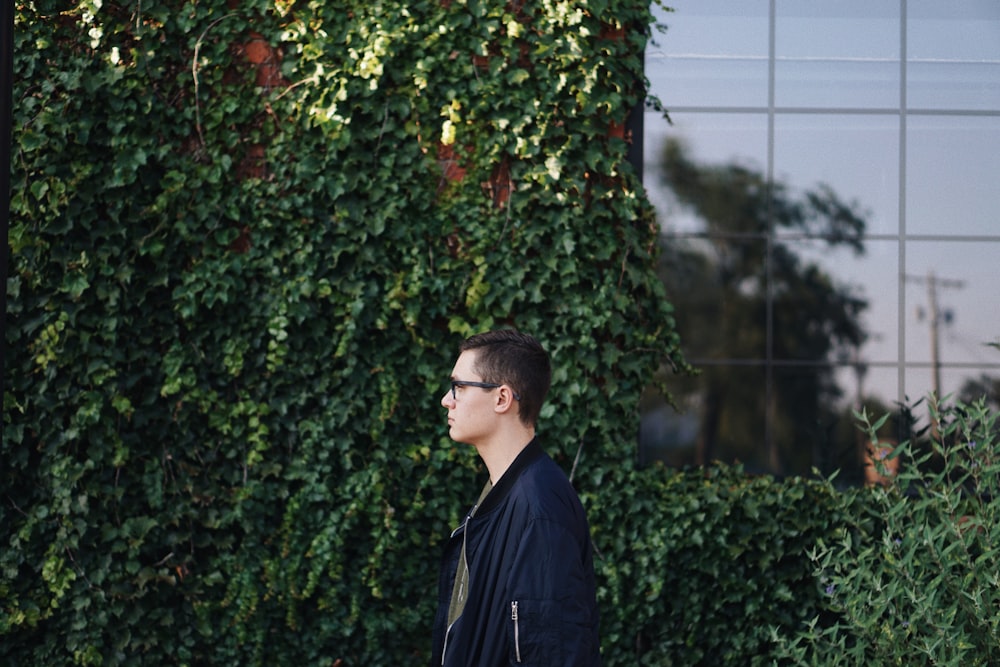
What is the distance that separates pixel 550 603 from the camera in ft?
7.26

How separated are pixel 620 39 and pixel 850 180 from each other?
5.02 feet

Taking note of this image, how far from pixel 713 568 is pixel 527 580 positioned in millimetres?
2603

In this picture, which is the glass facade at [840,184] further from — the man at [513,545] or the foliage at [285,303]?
the man at [513,545]

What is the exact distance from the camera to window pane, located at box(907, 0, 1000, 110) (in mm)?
5254

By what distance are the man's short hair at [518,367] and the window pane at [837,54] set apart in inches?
129

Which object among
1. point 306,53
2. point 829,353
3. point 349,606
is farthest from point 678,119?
point 349,606

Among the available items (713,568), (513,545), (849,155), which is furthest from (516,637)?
(849,155)

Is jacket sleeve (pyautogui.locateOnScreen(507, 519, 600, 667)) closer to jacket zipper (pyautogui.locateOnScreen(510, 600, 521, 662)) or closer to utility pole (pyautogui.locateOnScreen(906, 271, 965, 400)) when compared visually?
jacket zipper (pyautogui.locateOnScreen(510, 600, 521, 662))

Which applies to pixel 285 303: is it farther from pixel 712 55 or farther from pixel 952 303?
pixel 952 303

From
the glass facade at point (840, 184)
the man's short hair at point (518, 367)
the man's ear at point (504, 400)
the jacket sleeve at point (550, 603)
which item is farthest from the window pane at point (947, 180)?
the jacket sleeve at point (550, 603)

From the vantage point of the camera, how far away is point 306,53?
466 centimetres

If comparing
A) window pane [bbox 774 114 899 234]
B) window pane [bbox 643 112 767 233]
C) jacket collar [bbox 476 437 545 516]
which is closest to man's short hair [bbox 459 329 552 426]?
jacket collar [bbox 476 437 545 516]

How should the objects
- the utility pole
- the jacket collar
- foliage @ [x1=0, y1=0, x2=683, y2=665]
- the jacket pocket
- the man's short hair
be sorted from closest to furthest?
the jacket pocket, the jacket collar, the man's short hair, foliage @ [x1=0, y1=0, x2=683, y2=665], the utility pole

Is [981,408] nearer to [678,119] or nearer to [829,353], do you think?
[829,353]
